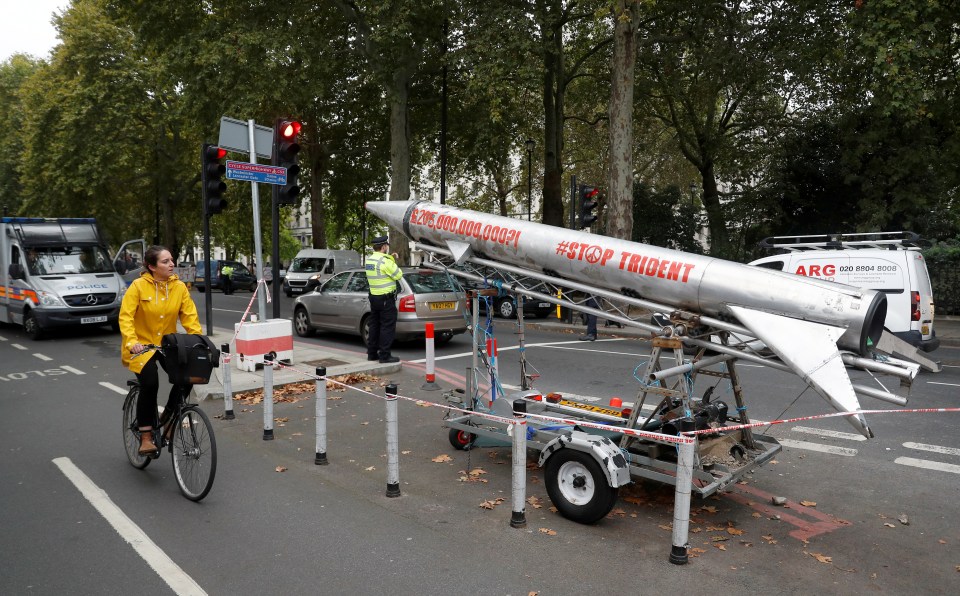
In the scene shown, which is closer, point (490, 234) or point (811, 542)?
point (811, 542)

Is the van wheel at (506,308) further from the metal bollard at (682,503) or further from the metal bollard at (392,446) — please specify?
the metal bollard at (682,503)

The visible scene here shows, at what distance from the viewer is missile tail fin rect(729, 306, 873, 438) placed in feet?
13.2

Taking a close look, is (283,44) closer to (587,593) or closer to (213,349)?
(213,349)

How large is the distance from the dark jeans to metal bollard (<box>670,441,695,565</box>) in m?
3.59

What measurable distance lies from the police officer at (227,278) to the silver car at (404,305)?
22638 millimetres

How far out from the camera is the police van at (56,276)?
14312 mm

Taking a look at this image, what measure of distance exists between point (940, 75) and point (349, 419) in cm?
2044

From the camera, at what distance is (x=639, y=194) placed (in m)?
29.1

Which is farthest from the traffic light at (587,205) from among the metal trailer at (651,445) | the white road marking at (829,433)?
the metal trailer at (651,445)

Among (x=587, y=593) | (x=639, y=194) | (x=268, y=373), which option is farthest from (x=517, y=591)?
(x=639, y=194)

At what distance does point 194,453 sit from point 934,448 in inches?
258

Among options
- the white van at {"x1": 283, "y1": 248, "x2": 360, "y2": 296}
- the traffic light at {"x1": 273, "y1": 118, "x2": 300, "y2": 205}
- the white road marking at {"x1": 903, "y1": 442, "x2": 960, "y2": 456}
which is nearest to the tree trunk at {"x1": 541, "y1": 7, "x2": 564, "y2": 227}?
the white van at {"x1": 283, "y1": 248, "x2": 360, "y2": 296}

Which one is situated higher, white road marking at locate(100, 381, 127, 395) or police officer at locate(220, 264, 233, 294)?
police officer at locate(220, 264, 233, 294)

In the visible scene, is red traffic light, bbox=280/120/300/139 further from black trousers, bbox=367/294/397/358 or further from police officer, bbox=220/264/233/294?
police officer, bbox=220/264/233/294
